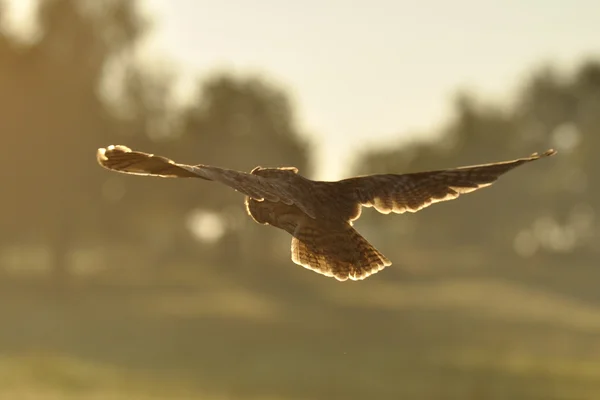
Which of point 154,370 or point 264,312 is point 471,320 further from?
point 154,370

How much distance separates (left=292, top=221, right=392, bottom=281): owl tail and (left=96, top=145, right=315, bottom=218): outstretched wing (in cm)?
53

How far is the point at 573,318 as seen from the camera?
1884 inches

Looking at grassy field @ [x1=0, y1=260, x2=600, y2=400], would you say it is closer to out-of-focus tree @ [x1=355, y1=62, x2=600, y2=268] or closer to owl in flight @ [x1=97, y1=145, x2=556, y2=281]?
out-of-focus tree @ [x1=355, y1=62, x2=600, y2=268]

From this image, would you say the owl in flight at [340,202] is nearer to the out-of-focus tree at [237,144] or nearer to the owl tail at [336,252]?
the owl tail at [336,252]

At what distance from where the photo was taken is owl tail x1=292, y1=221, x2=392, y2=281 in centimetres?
455

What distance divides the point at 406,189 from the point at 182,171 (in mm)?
1610

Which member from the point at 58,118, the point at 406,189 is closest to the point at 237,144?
the point at 58,118

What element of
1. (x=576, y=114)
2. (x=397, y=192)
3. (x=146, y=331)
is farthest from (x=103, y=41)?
(x=397, y=192)

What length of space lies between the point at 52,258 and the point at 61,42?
10.3 meters

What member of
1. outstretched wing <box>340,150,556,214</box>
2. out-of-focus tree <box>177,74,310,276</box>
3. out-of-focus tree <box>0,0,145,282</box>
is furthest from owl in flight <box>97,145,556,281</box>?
out-of-focus tree <box>0,0,145,282</box>

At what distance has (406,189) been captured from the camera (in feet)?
16.0

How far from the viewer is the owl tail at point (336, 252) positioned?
14.9ft

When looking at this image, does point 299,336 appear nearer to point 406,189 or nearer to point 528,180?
point 528,180

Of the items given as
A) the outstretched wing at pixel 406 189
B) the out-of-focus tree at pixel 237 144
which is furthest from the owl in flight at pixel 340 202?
the out-of-focus tree at pixel 237 144
